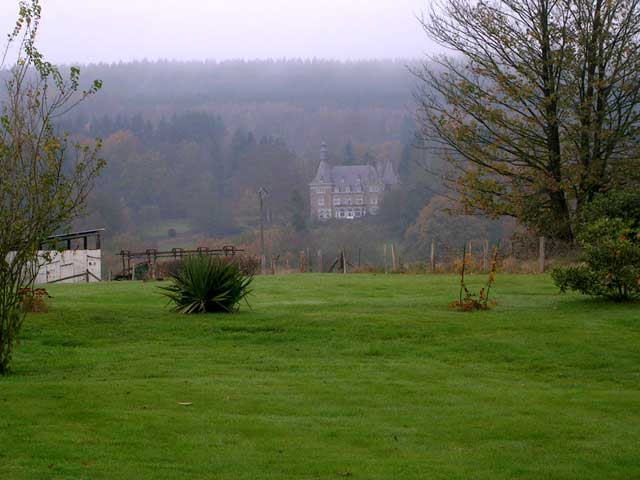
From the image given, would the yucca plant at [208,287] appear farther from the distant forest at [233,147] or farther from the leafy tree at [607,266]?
the distant forest at [233,147]

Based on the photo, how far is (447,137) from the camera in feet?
117

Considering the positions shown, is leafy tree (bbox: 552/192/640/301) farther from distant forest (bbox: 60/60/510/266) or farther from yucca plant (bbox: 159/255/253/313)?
distant forest (bbox: 60/60/510/266)

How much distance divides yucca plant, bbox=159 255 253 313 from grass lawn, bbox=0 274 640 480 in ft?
2.27

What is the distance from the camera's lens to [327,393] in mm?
10703

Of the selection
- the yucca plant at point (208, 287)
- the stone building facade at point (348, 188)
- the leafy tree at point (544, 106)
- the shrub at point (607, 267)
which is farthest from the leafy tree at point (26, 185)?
the stone building facade at point (348, 188)

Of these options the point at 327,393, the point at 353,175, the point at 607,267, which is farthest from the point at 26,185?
the point at 353,175

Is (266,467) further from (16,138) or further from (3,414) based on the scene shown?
(16,138)

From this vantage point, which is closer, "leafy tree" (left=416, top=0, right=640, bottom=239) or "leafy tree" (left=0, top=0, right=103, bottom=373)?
"leafy tree" (left=0, top=0, right=103, bottom=373)

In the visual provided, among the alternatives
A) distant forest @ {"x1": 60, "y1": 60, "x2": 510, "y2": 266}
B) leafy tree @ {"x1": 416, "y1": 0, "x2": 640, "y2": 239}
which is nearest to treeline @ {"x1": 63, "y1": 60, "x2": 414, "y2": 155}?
distant forest @ {"x1": 60, "y1": 60, "x2": 510, "y2": 266}

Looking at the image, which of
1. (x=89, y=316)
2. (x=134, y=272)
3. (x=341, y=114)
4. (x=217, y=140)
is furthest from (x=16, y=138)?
(x=341, y=114)

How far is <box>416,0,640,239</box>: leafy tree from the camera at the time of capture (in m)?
33.6

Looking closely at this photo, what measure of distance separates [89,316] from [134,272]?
2950cm

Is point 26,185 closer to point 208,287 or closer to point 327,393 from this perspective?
point 327,393

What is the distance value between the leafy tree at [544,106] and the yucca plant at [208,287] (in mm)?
18361
